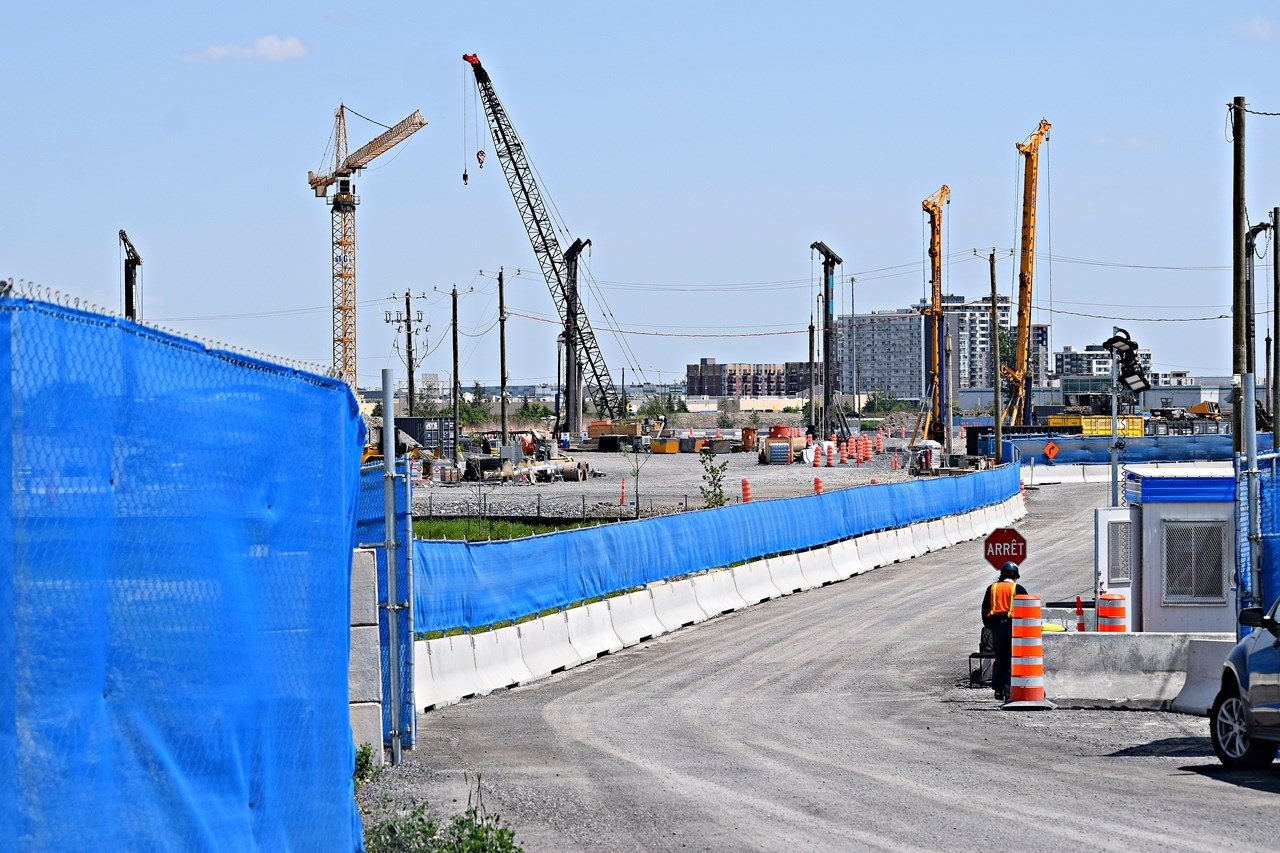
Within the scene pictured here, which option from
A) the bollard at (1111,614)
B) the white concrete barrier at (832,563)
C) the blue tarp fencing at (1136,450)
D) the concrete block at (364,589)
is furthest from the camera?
the blue tarp fencing at (1136,450)

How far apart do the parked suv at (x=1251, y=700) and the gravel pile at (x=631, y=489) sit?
37416mm

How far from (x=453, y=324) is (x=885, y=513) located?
218 ft

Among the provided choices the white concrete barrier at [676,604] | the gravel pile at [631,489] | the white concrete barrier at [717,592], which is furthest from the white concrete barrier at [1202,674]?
the gravel pile at [631,489]

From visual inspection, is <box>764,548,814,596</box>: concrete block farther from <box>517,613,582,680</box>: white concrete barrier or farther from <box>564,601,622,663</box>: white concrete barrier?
<box>517,613,582,680</box>: white concrete barrier

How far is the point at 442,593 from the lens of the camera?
18.9 m

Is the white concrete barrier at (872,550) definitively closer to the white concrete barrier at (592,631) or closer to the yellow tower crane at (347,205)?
the white concrete barrier at (592,631)

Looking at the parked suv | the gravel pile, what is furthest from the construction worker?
the gravel pile

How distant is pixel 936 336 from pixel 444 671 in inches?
3338

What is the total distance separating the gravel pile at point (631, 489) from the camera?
→ 57438mm

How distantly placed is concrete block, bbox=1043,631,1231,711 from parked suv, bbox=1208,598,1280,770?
370cm

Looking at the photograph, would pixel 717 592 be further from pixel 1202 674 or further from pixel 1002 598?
pixel 1202 674

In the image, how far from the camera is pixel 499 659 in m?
19.9

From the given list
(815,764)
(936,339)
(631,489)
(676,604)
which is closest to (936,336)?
(936,339)

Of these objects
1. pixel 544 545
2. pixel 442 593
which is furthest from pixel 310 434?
pixel 544 545
